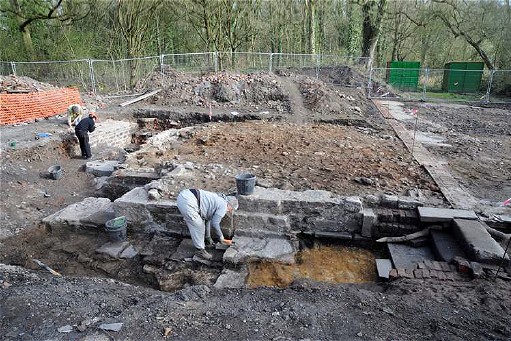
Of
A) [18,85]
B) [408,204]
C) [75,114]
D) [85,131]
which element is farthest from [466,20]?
[18,85]

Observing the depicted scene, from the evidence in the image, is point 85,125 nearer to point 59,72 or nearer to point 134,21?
point 59,72

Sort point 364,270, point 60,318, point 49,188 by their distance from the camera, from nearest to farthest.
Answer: point 60,318 < point 364,270 < point 49,188

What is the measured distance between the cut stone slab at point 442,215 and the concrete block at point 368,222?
2.39 ft

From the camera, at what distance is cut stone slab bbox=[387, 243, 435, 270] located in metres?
4.92

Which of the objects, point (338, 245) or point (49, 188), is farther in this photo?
point (49, 188)

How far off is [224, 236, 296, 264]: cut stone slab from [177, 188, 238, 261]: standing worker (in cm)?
23

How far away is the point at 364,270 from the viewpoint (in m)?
5.08

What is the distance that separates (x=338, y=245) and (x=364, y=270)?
2.25ft

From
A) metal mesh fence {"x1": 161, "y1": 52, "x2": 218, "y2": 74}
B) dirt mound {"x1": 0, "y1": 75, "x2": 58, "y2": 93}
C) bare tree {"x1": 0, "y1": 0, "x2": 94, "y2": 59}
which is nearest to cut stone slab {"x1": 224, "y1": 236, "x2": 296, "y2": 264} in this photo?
dirt mound {"x1": 0, "y1": 75, "x2": 58, "y2": 93}

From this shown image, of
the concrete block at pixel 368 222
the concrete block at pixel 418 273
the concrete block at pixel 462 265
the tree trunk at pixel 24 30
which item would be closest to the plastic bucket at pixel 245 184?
the concrete block at pixel 368 222

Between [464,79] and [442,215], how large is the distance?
1909cm

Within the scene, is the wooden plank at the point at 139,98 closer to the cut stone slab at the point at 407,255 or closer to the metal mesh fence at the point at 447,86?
the metal mesh fence at the point at 447,86

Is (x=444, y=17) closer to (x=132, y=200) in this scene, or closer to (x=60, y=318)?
(x=132, y=200)

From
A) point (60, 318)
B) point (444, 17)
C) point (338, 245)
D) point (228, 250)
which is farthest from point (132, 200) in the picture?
point (444, 17)
